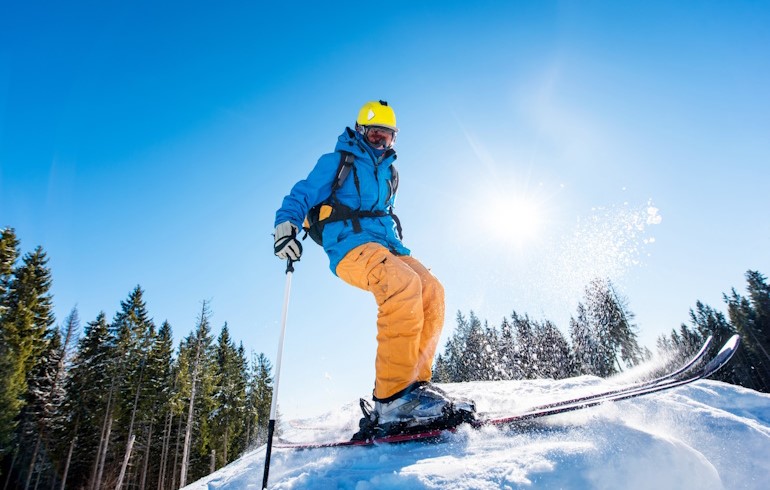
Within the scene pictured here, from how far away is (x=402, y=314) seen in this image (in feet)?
10.5

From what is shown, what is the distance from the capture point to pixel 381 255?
11.4ft

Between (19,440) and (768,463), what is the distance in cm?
3683

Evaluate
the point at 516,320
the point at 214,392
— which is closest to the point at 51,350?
the point at 214,392

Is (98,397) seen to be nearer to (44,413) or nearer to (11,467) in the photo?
(44,413)

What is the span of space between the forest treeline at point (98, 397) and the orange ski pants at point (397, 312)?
2465cm

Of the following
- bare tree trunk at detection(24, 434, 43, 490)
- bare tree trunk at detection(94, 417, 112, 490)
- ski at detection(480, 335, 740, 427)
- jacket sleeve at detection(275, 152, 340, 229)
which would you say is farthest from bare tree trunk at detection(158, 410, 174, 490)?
ski at detection(480, 335, 740, 427)

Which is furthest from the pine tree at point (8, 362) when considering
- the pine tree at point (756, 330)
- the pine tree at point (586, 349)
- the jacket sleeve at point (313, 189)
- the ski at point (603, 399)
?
the pine tree at point (756, 330)

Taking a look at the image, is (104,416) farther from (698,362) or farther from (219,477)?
(698,362)

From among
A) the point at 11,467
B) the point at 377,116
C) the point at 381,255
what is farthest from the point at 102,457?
the point at 377,116

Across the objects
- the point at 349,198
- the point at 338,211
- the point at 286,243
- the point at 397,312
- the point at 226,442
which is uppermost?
the point at 349,198

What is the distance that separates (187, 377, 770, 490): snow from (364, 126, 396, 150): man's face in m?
3.00

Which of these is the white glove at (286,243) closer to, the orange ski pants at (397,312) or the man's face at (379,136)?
the orange ski pants at (397,312)

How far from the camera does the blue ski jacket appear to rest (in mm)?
3742

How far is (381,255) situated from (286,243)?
89 cm
